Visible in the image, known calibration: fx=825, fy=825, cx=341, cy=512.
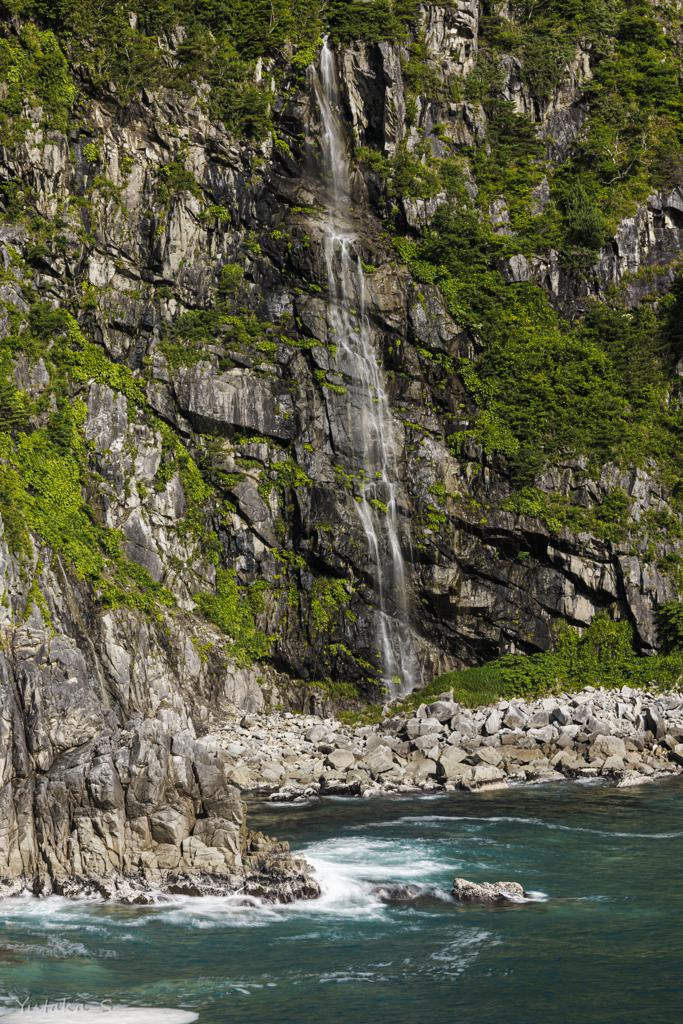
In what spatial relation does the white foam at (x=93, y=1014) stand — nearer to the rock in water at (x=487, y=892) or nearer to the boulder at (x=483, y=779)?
the rock in water at (x=487, y=892)

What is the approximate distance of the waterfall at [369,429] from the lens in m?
29.6

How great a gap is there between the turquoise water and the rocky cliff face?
9.39 meters

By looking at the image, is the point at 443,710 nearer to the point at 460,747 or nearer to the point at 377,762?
the point at 460,747

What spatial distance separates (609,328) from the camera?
34.3m

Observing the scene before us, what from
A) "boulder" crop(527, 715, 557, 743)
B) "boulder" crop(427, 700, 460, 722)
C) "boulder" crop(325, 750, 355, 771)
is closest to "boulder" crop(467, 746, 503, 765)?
"boulder" crop(527, 715, 557, 743)

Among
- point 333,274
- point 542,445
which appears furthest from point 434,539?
point 333,274

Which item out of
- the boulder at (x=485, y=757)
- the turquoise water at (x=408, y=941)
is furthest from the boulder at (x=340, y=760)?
the turquoise water at (x=408, y=941)

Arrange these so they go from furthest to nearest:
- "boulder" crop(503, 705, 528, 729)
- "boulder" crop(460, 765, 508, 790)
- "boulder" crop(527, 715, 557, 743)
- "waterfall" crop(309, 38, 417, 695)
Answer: "waterfall" crop(309, 38, 417, 695) < "boulder" crop(503, 705, 528, 729) < "boulder" crop(527, 715, 557, 743) < "boulder" crop(460, 765, 508, 790)

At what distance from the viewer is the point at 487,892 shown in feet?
46.2

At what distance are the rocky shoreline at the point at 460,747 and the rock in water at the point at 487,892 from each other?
691 centimetres

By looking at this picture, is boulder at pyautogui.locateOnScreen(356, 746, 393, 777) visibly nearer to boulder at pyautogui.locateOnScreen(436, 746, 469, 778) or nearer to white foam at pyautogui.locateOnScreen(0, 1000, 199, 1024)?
boulder at pyautogui.locateOnScreen(436, 746, 469, 778)

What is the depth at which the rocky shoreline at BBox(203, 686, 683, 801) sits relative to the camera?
21750 mm

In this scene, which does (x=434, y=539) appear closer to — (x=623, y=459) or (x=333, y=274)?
(x=623, y=459)

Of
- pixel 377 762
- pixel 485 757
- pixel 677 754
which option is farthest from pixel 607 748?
pixel 377 762
